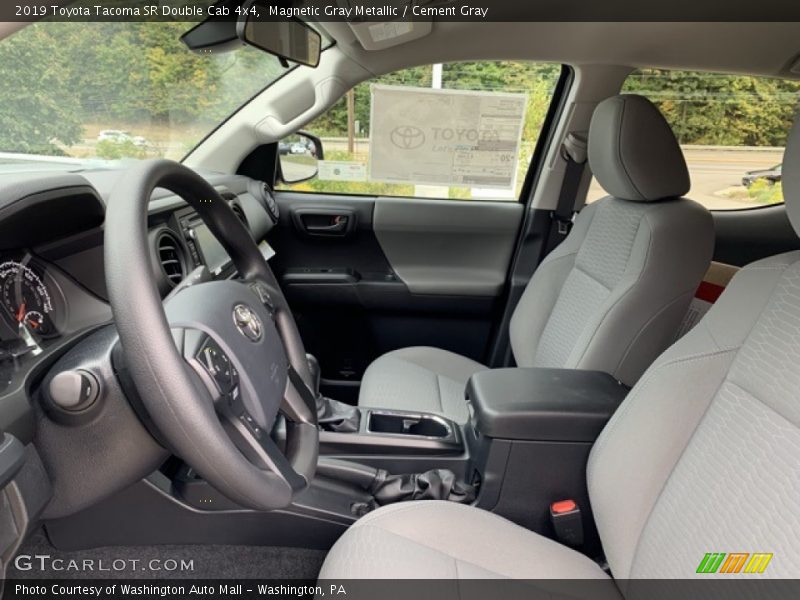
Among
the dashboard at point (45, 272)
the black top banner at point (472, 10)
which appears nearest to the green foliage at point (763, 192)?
the black top banner at point (472, 10)

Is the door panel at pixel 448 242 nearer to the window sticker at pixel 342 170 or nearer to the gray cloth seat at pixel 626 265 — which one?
the window sticker at pixel 342 170

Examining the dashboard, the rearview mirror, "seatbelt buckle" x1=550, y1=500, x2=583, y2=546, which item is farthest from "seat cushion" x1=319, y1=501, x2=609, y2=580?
the rearview mirror

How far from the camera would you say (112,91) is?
1.63 m

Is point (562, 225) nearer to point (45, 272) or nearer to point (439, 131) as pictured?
point (439, 131)

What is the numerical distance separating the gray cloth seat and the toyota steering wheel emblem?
2.61 feet

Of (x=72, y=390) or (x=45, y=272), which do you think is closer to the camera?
(x=72, y=390)

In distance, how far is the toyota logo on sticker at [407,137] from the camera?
2.16m

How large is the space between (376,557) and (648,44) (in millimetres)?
1778

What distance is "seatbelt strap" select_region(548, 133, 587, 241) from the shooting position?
2125mm

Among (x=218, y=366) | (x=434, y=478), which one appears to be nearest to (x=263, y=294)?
(x=218, y=366)

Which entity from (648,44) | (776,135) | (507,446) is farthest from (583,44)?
(507,446)

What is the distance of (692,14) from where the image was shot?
5.78 ft

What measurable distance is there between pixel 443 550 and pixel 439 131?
1.56m

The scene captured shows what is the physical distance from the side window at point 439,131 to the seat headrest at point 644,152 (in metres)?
0.68
